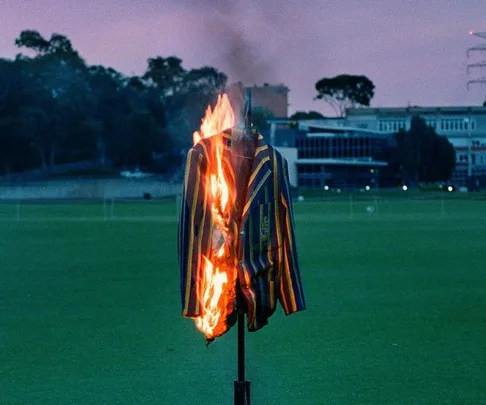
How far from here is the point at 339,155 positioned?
118188 millimetres

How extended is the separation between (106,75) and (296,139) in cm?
2307

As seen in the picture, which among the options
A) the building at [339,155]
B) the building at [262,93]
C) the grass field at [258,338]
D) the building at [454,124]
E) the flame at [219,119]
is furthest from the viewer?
the building at [454,124]

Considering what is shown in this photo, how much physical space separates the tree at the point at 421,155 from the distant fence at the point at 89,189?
28.9 metres

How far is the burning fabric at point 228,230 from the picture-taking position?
5.95 meters

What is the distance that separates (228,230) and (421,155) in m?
105

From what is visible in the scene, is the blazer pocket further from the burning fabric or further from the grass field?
the grass field

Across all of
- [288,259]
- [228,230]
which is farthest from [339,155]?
[228,230]

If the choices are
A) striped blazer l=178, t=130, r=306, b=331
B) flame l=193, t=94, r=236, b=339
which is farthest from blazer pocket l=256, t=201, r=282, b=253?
flame l=193, t=94, r=236, b=339

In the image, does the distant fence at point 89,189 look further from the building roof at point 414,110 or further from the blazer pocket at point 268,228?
the blazer pocket at point 268,228

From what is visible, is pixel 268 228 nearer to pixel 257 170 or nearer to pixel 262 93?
pixel 257 170

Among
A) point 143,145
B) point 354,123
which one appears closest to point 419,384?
point 143,145

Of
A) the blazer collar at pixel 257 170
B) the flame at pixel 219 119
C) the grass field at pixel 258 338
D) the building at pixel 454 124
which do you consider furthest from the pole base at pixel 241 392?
the building at pixel 454 124

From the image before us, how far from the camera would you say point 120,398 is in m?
8.36

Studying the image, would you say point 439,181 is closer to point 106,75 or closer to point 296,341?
point 106,75
